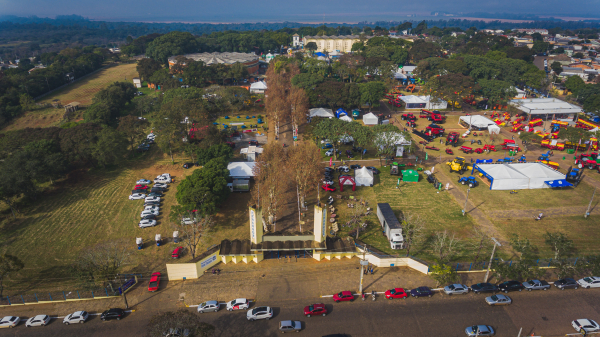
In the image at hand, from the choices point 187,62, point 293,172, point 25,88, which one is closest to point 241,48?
point 187,62

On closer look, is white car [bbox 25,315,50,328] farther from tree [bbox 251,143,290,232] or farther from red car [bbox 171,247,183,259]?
tree [bbox 251,143,290,232]

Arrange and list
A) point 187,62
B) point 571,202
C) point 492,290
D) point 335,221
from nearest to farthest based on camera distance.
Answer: point 492,290
point 335,221
point 571,202
point 187,62

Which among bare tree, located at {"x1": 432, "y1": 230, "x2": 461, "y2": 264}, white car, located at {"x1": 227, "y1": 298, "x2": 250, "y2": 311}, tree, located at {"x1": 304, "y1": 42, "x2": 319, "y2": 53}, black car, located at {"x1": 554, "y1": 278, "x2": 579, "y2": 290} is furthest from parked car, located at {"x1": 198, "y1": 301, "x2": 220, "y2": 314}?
tree, located at {"x1": 304, "y1": 42, "x2": 319, "y2": 53}

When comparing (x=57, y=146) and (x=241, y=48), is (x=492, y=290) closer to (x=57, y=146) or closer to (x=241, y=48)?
(x=57, y=146)

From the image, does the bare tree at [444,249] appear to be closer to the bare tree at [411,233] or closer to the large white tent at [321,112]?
the bare tree at [411,233]

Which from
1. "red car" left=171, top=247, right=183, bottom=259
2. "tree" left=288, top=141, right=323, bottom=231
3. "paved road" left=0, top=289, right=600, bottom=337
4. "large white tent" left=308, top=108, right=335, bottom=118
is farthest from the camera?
"large white tent" left=308, top=108, right=335, bottom=118

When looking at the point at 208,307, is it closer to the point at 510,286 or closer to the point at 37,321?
the point at 37,321

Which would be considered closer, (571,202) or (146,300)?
(146,300)

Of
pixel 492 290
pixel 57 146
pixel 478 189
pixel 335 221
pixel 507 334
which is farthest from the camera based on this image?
pixel 57 146
